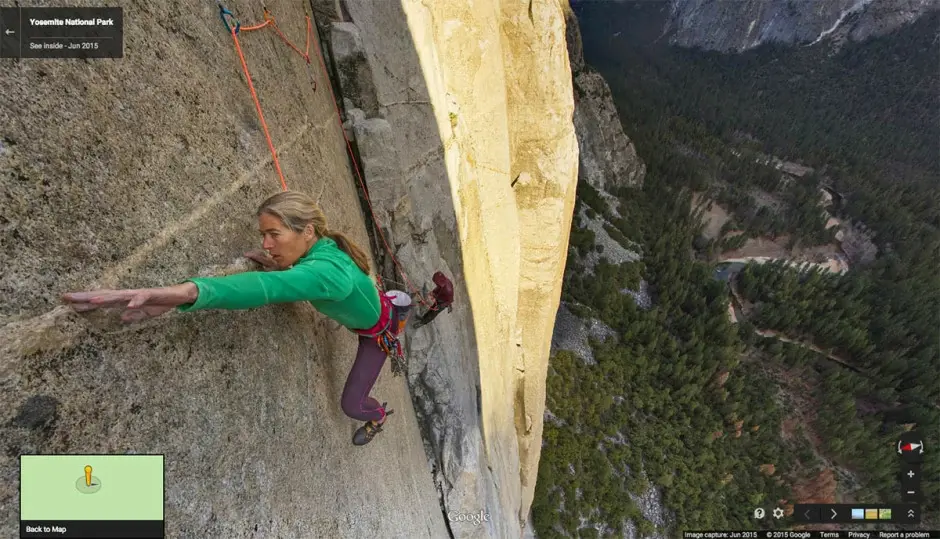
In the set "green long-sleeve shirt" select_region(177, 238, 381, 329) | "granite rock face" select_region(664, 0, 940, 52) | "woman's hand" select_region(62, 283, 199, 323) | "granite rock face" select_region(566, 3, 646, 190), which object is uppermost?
"granite rock face" select_region(664, 0, 940, 52)

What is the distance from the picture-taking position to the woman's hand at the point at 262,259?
1.99 metres

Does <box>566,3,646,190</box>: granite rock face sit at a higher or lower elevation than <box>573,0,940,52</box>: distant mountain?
lower

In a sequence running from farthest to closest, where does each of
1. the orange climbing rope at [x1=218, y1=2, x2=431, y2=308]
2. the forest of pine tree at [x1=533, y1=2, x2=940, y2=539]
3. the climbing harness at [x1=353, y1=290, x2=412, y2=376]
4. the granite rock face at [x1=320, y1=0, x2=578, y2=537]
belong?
1. the forest of pine tree at [x1=533, y1=2, x2=940, y2=539]
2. the granite rock face at [x1=320, y1=0, x2=578, y2=537]
3. the climbing harness at [x1=353, y1=290, x2=412, y2=376]
4. the orange climbing rope at [x1=218, y1=2, x2=431, y2=308]

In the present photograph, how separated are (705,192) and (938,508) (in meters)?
29.7

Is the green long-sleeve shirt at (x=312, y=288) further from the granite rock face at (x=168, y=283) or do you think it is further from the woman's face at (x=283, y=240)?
the granite rock face at (x=168, y=283)

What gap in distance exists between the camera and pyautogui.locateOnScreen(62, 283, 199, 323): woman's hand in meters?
1.19

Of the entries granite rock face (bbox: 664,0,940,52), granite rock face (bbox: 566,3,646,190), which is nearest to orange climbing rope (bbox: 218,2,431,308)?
granite rock face (bbox: 566,3,646,190)

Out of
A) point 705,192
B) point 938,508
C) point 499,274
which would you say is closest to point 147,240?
point 499,274

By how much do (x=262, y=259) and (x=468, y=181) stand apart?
135 inches

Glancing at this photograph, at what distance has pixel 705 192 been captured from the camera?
4581 centimetres

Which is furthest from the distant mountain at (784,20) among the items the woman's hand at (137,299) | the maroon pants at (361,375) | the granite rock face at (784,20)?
the woman's hand at (137,299)

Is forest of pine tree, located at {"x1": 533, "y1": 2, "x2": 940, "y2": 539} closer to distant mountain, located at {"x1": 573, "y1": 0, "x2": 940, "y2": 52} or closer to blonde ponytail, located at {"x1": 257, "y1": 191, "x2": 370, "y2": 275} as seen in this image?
distant mountain, located at {"x1": 573, "y1": 0, "x2": 940, "y2": 52}

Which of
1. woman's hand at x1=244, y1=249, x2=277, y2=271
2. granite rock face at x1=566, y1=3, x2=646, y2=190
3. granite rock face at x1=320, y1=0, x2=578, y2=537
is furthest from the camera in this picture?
granite rock face at x1=566, y1=3, x2=646, y2=190

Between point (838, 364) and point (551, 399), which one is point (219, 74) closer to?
point (551, 399)
